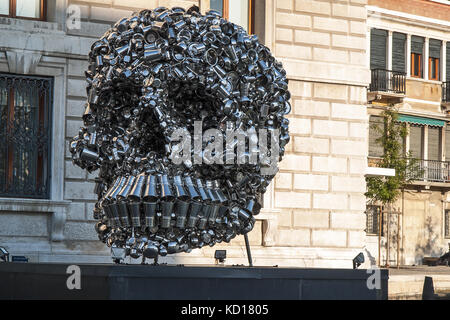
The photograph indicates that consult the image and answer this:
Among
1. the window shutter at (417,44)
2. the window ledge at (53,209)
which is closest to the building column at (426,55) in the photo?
the window shutter at (417,44)

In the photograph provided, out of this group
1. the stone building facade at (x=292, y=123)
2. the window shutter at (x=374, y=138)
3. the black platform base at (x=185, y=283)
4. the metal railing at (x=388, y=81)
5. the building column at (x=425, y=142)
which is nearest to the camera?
the black platform base at (x=185, y=283)

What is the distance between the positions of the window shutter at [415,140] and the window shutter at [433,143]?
547mm

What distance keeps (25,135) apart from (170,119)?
7.88 meters

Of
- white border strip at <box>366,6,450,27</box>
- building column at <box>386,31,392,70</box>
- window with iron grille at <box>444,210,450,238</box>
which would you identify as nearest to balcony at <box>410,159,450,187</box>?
window with iron grille at <box>444,210,450,238</box>

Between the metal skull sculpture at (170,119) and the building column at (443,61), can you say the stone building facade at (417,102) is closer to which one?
the building column at (443,61)

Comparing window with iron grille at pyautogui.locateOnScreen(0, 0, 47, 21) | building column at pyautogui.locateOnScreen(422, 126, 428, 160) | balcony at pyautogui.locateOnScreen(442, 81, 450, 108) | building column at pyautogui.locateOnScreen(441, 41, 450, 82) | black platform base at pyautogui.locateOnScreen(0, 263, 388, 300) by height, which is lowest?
black platform base at pyautogui.locateOnScreen(0, 263, 388, 300)

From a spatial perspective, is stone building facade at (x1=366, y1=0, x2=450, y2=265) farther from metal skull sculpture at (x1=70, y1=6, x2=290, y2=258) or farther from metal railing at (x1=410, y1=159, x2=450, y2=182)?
metal skull sculpture at (x1=70, y1=6, x2=290, y2=258)

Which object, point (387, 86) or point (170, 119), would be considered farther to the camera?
point (387, 86)

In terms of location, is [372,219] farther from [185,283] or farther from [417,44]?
[185,283]

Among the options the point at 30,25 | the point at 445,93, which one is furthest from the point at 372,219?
the point at 30,25

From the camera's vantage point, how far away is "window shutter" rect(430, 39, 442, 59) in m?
39.8

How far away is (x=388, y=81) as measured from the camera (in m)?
37.7

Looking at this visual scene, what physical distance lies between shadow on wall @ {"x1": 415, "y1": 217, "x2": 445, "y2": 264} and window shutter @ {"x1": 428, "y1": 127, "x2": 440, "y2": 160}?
277 centimetres

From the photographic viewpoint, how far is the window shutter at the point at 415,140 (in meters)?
39.0
